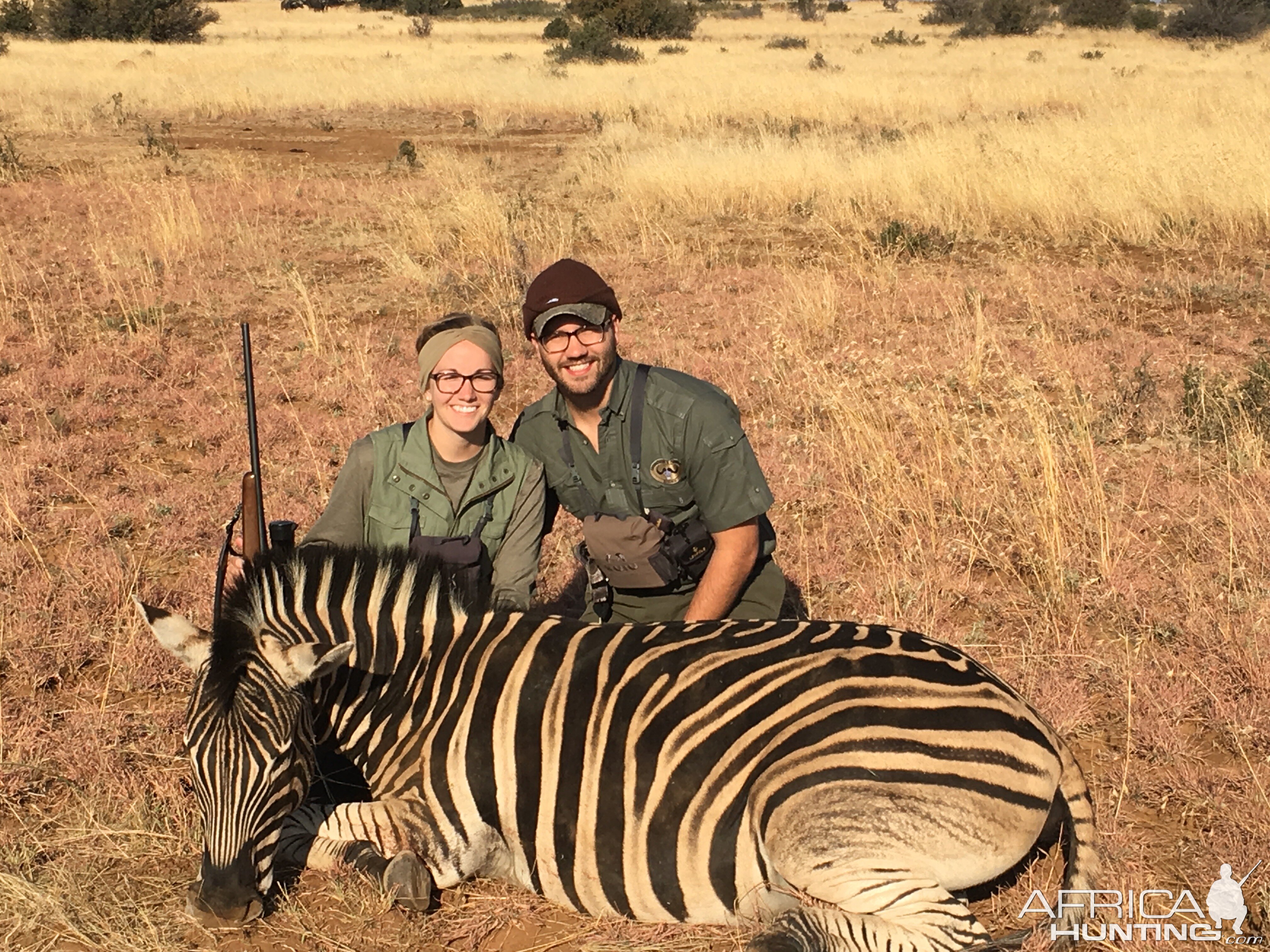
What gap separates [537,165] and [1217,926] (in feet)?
52.7

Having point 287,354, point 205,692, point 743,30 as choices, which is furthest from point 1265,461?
point 743,30

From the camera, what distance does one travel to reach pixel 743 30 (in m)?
49.8

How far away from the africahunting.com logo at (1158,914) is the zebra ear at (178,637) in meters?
2.55

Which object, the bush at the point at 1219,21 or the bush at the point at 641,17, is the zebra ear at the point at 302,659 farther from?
the bush at the point at 1219,21

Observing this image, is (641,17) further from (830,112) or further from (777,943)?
(777,943)

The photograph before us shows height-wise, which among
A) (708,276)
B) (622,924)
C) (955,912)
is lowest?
(622,924)

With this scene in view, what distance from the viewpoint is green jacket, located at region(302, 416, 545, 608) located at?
Result: 4.16m

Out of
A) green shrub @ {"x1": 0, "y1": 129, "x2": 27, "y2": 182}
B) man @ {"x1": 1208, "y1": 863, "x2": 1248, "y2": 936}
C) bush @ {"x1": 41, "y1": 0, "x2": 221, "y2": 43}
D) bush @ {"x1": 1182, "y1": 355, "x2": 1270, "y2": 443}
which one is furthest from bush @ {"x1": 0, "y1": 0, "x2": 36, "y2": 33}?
man @ {"x1": 1208, "y1": 863, "x2": 1248, "y2": 936}

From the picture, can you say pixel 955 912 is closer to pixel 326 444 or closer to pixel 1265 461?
pixel 1265 461

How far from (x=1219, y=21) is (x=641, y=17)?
22.5 metres

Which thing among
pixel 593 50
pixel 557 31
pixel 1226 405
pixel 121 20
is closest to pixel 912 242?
pixel 1226 405

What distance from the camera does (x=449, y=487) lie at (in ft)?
13.8

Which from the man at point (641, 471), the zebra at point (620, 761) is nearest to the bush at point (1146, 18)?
the man at point (641, 471)

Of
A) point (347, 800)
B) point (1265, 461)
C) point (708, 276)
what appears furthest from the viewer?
point (708, 276)
